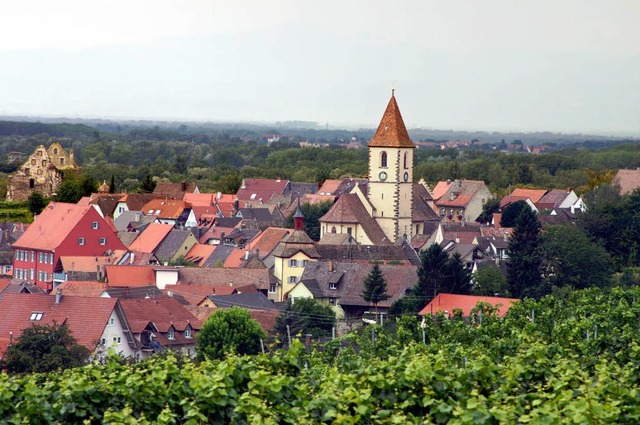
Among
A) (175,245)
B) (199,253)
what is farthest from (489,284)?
(175,245)

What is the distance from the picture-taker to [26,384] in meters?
14.1

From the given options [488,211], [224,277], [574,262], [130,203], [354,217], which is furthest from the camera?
[488,211]

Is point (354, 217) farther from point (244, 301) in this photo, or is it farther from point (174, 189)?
point (174, 189)

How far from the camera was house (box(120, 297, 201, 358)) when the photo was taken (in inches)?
1512

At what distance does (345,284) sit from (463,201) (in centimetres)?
4353

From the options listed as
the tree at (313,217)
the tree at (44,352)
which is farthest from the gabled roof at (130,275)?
the tree at (313,217)

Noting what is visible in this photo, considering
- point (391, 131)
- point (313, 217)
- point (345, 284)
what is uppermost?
point (391, 131)

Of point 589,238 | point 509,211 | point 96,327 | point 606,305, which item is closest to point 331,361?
point 606,305

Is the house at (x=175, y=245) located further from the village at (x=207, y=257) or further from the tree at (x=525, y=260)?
the tree at (x=525, y=260)

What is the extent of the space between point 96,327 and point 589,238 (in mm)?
33500

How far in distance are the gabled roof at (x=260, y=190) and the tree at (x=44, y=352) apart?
6207 cm

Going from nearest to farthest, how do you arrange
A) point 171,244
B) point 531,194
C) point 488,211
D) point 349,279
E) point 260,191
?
point 349,279
point 171,244
point 488,211
point 260,191
point 531,194

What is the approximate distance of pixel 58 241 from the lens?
194 feet

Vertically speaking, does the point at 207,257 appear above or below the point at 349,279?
below
